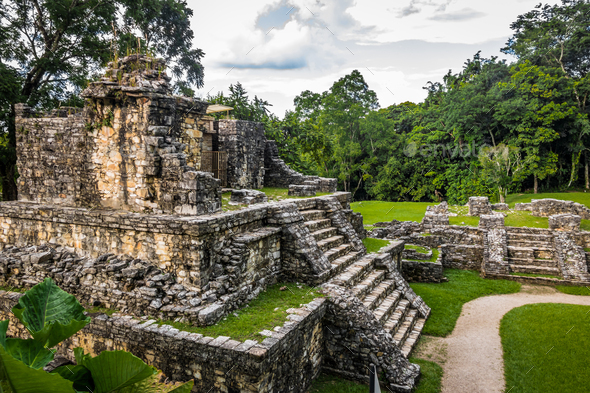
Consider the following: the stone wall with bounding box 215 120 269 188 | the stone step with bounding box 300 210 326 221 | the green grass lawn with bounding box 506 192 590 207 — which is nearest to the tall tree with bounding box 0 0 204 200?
the stone wall with bounding box 215 120 269 188

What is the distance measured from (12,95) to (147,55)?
6.63 meters

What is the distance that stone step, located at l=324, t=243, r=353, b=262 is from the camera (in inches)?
345

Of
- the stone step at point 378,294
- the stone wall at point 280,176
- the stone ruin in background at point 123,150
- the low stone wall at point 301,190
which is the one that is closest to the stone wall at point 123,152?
the stone ruin in background at point 123,150

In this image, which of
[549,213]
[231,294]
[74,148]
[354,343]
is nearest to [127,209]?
[74,148]

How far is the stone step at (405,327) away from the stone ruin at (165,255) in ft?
0.14

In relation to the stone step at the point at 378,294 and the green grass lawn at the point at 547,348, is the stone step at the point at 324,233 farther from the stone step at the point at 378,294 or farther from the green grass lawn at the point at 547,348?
the green grass lawn at the point at 547,348

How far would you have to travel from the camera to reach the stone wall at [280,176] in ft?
43.7

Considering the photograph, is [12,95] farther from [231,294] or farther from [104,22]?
[231,294]

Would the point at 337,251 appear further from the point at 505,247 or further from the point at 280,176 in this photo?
the point at 505,247

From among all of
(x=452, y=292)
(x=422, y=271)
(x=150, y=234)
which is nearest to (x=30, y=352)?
(x=150, y=234)

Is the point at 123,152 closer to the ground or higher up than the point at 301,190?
higher up

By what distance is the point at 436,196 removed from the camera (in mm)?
31547

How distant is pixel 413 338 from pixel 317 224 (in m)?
3.42

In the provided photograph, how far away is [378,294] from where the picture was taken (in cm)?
851
